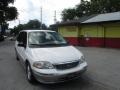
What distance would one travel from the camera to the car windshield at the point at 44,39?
6.99 meters

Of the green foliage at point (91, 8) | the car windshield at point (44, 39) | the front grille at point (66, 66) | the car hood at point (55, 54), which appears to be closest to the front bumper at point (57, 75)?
the front grille at point (66, 66)

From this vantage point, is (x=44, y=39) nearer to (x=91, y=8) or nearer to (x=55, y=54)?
(x=55, y=54)

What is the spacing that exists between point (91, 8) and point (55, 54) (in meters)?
40.8

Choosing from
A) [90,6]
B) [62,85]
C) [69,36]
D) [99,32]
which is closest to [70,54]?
[62,85]

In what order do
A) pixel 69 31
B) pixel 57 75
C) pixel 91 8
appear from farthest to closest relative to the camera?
1. pixel 91 8
2. pixel 69 31
3. pixel 57 75

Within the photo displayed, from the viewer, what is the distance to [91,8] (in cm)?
4506

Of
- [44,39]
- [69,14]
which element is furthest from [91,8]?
[44,39]

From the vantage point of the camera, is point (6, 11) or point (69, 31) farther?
point (6, 11)

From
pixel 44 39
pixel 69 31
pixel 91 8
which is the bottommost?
pixel 44 39

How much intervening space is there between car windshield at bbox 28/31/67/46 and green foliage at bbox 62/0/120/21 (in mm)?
35331

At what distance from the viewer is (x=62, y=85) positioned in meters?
6.12

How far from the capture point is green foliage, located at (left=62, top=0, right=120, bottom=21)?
4081cm

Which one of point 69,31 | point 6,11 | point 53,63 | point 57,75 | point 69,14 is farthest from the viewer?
point 69,14

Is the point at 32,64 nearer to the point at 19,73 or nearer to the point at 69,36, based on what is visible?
the point at 19,73
